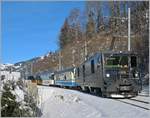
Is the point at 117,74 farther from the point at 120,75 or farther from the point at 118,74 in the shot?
the point at 120,75

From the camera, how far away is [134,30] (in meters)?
52.3

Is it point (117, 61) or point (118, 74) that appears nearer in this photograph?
point (118, 74)

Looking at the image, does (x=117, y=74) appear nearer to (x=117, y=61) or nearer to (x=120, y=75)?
(x=120, y=75)

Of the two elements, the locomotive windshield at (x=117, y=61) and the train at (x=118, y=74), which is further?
the locomotive windshield at (x=117, y=61)

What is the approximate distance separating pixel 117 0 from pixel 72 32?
31162mm

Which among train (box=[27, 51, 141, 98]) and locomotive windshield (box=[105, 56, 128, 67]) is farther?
locomotive windshield (box=[105, 56, 128, 67])

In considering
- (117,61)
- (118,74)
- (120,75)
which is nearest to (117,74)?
(118,74)

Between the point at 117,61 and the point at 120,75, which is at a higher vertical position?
the point at 117,61

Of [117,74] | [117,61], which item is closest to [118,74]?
[117,74]

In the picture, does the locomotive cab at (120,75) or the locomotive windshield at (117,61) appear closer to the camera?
the locomotive cab at (120,75)

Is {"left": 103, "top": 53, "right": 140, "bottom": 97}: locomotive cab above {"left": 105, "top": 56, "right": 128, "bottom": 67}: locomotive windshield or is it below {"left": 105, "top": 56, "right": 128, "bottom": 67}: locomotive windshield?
below

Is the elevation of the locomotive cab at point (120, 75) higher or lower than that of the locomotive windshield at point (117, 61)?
lower

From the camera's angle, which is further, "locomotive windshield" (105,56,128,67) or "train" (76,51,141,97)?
"locomotive windshield" (105,56,128,67)

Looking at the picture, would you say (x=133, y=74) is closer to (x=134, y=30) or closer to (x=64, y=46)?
(x=134, y=30)
